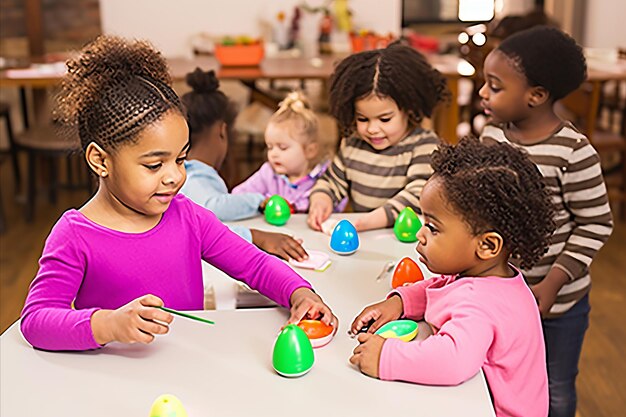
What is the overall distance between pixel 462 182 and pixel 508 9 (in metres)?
6.11

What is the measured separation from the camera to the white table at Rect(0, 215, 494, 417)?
1.12 m

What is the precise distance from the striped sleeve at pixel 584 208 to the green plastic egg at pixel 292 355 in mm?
873

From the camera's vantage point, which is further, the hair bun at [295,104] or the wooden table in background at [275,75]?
the wooden table in background at [275,75]

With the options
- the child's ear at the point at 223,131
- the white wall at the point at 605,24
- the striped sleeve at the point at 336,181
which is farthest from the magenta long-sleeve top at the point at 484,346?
the white wall at the point at 605,24

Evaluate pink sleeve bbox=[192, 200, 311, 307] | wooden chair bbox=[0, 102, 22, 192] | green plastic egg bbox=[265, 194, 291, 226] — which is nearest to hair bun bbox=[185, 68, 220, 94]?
green plastic egg bbox=[265, 194, 291, 226]

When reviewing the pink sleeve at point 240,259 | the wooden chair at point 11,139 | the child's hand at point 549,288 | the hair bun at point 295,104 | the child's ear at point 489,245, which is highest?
the hair bun at point 295,104

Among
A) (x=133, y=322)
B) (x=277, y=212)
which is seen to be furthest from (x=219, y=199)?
(x=133, y=322)

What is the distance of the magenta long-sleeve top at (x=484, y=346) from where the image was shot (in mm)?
1178

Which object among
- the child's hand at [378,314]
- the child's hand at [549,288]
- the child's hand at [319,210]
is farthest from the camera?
the child's hand at [319,210]

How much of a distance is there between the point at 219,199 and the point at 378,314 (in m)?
0.74

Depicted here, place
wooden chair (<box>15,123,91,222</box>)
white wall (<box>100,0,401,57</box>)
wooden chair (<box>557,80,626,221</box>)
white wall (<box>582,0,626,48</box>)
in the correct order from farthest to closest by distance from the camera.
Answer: white wall (<box>582,0,626,48</box>) → white wall (<box>100,0,401,57</box>) → wooden chair (<box>15,123,91,222</box>) → wooden chair (<box>557,80,626,221</box>)

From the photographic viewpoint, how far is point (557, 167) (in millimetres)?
1856

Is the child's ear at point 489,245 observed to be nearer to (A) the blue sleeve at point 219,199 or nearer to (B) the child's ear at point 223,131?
(A) the blue sleeve at point 219,199

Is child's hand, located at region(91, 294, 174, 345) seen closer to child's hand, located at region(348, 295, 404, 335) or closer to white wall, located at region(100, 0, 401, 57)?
child's hand, located at region(348, 295, 404, 335)
